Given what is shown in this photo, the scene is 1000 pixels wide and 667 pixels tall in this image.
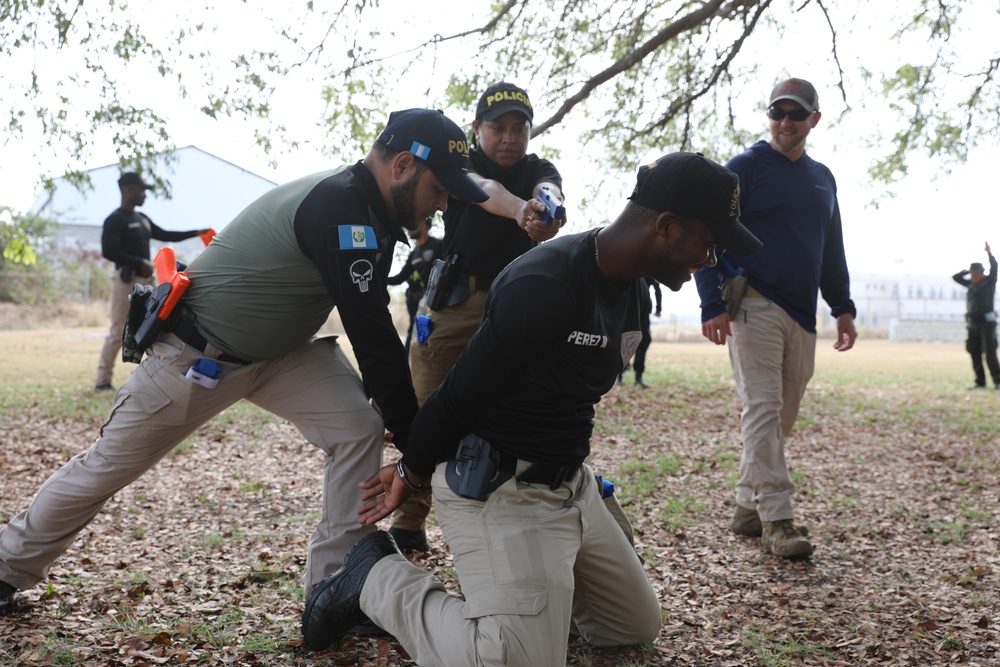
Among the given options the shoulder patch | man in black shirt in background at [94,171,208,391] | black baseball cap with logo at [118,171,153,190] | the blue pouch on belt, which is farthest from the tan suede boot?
black baseball cap with logo at [118,171,153,190]

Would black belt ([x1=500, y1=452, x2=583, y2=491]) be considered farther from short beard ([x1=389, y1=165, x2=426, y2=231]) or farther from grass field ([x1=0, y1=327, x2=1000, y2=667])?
short beard ([x1=389, y1=165, x2=426, y2=231])

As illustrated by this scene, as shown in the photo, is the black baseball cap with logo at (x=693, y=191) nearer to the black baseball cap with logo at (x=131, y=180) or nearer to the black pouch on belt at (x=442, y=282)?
the black pouch on belt at (x=442, y=282)

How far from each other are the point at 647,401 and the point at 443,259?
7476mm

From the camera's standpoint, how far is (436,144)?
3.13 m

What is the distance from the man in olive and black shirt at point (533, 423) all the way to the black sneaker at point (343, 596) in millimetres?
19

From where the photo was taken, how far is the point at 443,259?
418 centimetres

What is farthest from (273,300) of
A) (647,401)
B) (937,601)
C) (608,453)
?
(647,401)

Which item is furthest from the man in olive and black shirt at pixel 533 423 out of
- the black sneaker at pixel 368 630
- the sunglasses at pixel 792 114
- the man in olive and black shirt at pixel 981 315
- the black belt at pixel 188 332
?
the man in olive and black shirt at pixel 981 315

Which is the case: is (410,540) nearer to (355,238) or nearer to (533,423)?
(533,423)

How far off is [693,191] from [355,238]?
3.84 feet

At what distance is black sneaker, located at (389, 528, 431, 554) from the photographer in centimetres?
434

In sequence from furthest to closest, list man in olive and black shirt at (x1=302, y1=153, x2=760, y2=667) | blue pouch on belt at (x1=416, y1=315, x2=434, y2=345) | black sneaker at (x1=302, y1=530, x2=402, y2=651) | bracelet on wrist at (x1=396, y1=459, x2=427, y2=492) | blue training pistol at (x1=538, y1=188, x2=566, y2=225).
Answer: blue pouch on belt at (x1=416, y1=315, x2=434, y2=345) < blue training pistol at (x1=538, y1=188, x2=566, y2=225) < black sneaker at (x1=302, y1=530, x2=402, y2=651) < bracelet on wrist at (x1=396, y1=459, x2=427, y2=492) < man in olive and black shirt at (x1=302, y1=153, x2=760, y2=667)

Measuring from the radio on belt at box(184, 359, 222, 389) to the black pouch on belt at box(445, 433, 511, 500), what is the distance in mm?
1080

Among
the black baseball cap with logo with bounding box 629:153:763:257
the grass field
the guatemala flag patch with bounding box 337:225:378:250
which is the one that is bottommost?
the grass field
